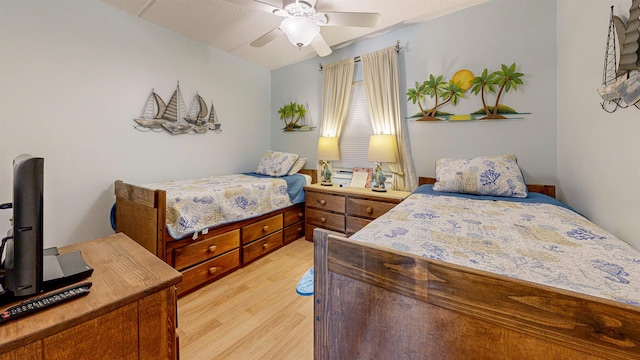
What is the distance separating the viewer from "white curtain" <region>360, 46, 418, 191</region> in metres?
2.64

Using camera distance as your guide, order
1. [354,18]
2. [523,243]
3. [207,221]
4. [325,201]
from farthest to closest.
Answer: [325,201] → [207,221] → [354,18] → [523,243]

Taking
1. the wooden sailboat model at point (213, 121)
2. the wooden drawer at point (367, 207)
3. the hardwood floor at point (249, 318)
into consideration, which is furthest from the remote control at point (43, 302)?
the wooden sailboat model at point (213, 121)

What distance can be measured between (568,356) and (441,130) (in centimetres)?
223

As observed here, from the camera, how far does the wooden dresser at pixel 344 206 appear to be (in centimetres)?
240

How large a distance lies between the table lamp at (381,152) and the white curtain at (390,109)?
4.6 inches

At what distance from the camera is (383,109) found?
2729 millimetres

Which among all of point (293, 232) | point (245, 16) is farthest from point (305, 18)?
point (293, 232)

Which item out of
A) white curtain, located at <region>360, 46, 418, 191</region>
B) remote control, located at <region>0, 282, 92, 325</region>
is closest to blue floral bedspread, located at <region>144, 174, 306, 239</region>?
remote control, located at <region>0, 282, 92, 325</region>

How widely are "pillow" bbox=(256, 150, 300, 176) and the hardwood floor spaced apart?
4.07ft

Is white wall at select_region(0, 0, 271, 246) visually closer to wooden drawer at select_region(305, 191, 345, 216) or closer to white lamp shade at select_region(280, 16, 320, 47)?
wooden drawer at select_region(305, 191, 345, 216)

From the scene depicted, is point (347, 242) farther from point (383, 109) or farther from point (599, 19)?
point (383, 109)

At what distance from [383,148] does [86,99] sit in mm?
2804

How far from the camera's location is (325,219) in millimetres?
2771

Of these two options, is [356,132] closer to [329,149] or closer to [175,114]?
[329,149]
